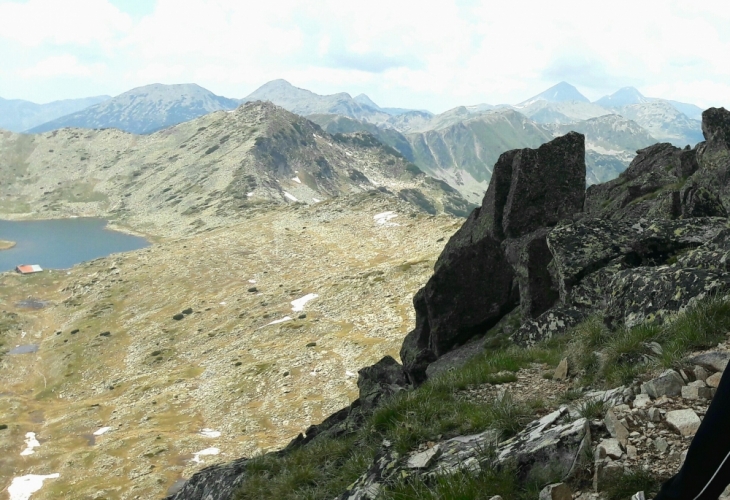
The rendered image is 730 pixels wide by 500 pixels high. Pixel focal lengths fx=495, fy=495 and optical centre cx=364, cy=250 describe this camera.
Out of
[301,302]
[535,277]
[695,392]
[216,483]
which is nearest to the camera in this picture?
[695,392]

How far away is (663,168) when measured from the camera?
31078 millimetres

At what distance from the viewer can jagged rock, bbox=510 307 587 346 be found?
1523cm

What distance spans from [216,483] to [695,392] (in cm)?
1344

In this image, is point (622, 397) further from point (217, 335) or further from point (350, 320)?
point (217, 335)

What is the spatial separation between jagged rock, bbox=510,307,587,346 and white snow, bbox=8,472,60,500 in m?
51.7

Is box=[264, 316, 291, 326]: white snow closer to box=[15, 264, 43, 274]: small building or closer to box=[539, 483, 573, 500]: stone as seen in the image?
box=[539, 483, 573, 500]: stone

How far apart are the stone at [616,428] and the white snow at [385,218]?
121 metres

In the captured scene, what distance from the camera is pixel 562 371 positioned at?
10.7 meters

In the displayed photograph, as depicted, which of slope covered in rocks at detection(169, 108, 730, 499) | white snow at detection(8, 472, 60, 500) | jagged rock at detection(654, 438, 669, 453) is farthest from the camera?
white snow at detection(8, 472, 60, 500)

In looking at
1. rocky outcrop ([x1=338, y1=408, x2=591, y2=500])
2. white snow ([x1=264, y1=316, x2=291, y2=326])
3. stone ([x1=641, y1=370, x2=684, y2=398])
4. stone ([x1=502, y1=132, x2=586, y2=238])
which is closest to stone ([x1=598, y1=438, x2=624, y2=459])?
rocky outcrop ([x1=338, y1=408, x2=591, y2=500])

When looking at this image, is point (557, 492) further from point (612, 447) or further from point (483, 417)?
point (483, 417)

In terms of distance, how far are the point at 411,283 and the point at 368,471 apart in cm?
6658

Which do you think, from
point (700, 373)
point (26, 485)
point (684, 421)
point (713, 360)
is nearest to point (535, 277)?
point (713, 360)

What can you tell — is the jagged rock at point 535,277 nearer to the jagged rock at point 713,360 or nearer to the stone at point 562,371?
the stone at point 562,371
